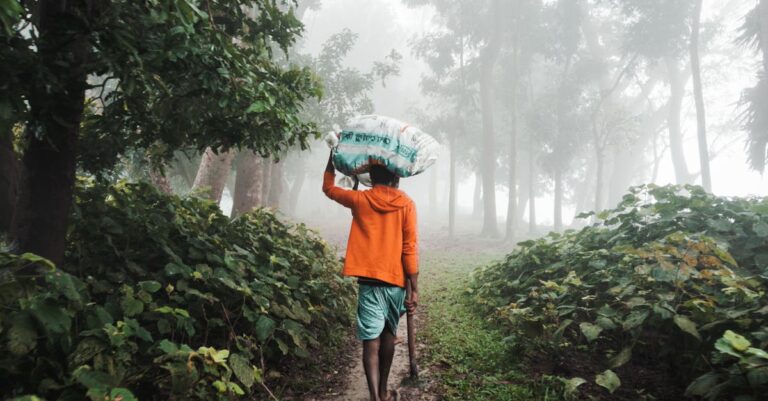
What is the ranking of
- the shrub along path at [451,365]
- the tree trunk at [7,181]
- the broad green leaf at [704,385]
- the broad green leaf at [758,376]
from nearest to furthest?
the broad green leaf at [758,376]
the broad green leaf at [704,385]
the shrub along path at [451,365]
the tree trunk at [7,181]

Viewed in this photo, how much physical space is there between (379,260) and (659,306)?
2.34m

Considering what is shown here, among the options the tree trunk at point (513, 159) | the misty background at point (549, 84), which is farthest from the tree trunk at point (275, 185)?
the tree trunk at point (513, 159)

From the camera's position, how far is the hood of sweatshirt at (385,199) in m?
3.26

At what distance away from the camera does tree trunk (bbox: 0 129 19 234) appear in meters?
3.89

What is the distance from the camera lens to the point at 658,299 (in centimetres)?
358

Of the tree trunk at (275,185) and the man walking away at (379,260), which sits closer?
the man walking away at (379,260)

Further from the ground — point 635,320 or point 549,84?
point 549,84

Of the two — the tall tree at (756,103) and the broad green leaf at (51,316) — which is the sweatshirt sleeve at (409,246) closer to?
the broad green leaf at (51,316)

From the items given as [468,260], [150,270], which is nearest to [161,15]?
[150,270]

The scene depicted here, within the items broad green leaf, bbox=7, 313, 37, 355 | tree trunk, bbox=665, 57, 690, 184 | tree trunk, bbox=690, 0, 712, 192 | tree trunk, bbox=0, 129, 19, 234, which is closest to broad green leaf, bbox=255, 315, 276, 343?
broad green leaf, bbox=7, 313, 37, 355

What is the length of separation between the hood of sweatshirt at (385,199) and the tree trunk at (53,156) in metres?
2.09

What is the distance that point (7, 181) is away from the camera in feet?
12.9

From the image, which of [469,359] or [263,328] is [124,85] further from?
[469,359]

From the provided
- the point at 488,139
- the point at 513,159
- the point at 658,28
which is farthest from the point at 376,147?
the point at 658,28
